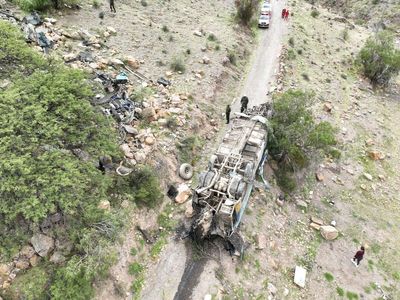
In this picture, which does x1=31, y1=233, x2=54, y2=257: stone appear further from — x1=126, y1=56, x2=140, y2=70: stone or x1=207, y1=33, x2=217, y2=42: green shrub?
x1=207, y1=33, x2=217, y2=42: green shrub

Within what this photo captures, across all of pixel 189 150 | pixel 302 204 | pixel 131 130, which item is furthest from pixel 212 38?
pixel 302 204

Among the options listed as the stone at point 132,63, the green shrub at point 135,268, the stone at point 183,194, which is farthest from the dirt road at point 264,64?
the green shrub at point 135,268

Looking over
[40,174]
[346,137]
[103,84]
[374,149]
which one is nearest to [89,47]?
[103,84]

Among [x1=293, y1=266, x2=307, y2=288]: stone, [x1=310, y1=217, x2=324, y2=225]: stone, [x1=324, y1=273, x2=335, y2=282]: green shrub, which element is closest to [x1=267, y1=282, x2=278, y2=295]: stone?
[x1=293, y1=266, x2=307, y2=288]: stone

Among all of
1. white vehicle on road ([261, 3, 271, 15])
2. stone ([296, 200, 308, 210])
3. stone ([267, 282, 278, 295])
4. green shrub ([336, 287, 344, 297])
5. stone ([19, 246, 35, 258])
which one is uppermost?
white vehicle on road ([261, 3, 271, 15])

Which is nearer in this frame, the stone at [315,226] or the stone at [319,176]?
the stone at [315,226]

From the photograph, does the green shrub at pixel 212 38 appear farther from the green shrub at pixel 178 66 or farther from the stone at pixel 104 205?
the stone at pixel 104 205
